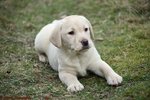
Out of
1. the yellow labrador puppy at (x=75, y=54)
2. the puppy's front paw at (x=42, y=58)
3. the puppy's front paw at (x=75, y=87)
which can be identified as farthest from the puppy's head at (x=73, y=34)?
the puppy's front paw at (x=42, y=58)

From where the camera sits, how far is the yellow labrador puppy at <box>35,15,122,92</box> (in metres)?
6.34

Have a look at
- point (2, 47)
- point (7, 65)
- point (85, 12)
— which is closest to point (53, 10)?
point (85, 12)

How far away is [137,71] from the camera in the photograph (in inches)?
261

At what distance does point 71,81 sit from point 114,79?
26.0 inches

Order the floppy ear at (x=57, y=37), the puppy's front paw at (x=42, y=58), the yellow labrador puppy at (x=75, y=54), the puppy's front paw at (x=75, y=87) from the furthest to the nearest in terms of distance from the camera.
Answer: the puppy's front paw at (x=42, y=58) < the floppy ear at (x=57, y=37) < the yellow labrador puppy at (x=75, y=54) < the puppy's front paw at (x=75, y=87)

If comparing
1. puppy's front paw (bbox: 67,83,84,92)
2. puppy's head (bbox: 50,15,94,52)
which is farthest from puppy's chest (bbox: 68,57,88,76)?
puppy's front paw (bbox: 67,83,84,92)

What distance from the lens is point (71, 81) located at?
6.45m

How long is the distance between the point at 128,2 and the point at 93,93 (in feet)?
14.6

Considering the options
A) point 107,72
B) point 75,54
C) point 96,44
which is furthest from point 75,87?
point 96,44

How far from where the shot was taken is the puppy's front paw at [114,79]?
20.4 feet

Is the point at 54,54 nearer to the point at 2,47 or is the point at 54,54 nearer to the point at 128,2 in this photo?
the point at 2,47

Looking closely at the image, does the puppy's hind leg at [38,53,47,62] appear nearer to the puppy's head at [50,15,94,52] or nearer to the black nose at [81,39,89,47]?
the puppy's head at [50,15,94,52]

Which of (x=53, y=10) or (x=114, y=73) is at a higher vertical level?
(x=53, y=10)

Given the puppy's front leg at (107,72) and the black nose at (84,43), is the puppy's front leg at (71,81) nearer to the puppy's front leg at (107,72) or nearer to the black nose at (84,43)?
the puppy's front leg at (107,72)
